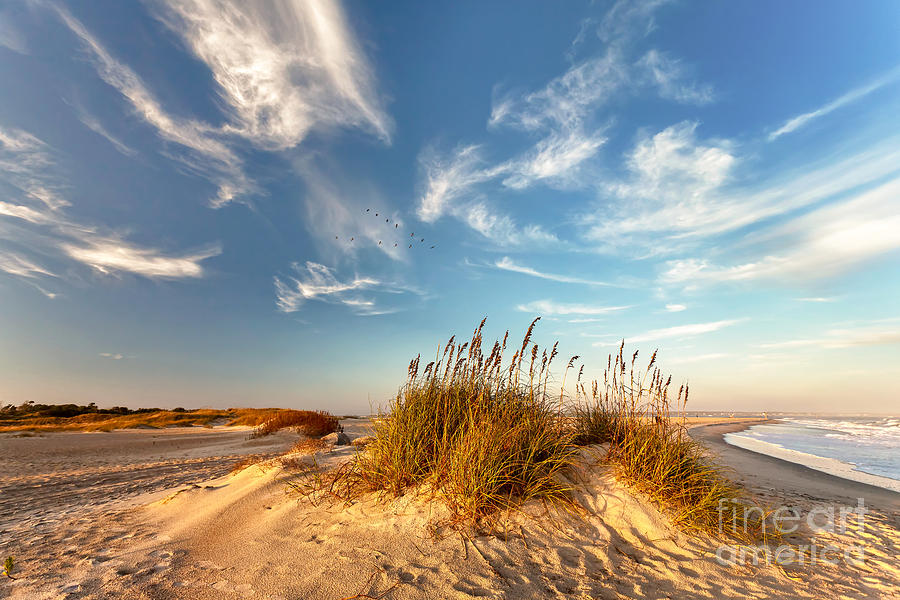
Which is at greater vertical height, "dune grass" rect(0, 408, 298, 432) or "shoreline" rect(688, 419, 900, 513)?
"dune grass" rect(0, 408, 298, 432)

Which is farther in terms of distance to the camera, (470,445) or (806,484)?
(806,484)

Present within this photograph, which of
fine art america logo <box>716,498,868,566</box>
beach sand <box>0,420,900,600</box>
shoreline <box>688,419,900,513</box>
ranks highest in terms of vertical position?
beach sand <box>0,420,900,600</box>

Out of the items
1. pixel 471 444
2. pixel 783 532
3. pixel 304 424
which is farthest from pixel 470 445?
pixel 304 424

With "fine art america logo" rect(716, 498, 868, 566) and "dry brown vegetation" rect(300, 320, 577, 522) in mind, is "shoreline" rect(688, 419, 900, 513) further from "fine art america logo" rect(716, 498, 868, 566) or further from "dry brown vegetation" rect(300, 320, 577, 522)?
"dry brown vegetation" rect(300, 320, 577, 522)

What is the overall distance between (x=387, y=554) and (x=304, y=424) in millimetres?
14152

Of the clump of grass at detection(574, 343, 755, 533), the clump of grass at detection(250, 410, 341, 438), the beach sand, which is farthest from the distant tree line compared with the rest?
the clump of grass at detection(574, 343, 755, 533)

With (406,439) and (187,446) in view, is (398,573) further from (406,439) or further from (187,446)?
(187,446)

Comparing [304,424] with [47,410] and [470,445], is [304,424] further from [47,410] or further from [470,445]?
→ [47,410]

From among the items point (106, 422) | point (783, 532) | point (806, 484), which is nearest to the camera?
point (783, 532)

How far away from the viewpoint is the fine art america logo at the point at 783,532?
4055 mm

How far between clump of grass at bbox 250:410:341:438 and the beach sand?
10.3m

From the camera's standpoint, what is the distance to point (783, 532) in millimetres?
4633

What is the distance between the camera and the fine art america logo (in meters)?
4.05

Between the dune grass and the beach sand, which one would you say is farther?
the dune grass
